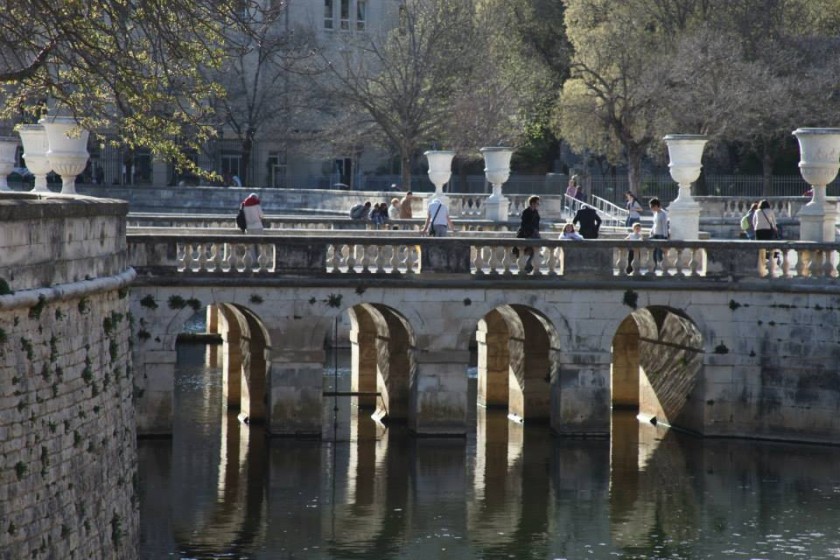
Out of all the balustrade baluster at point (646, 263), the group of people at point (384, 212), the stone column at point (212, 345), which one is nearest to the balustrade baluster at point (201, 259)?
the balustrade baluster at point (646, 263)

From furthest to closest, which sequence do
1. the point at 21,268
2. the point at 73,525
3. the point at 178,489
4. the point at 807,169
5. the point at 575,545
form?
the point at 807,169
the point at 178,489
the point at 575,545
the point at 73,525
the point at 21,268

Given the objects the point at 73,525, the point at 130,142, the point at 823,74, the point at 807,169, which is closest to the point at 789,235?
the point at 807,169

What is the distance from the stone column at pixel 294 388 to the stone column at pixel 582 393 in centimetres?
419

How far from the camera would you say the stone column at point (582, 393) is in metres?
31.9

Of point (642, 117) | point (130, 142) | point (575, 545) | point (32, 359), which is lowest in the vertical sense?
point (575, 545)

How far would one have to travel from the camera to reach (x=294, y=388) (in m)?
31.3

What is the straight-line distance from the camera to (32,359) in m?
17.7

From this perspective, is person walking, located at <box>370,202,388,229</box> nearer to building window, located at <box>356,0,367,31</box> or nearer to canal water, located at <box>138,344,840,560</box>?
canal water, located at <box>138,344,840,560</box>

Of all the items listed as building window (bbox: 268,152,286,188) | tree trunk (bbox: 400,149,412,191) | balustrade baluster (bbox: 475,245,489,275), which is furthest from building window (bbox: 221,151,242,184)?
balustrade baluster (bbox: 475,245,489,275)

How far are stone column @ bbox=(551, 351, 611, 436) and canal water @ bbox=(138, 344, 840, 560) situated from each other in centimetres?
36

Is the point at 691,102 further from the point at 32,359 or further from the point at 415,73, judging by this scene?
the point at 32,359

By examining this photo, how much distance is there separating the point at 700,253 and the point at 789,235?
1634cm

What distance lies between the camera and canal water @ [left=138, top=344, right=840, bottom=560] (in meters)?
24.8

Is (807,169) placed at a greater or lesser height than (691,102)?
lesser
